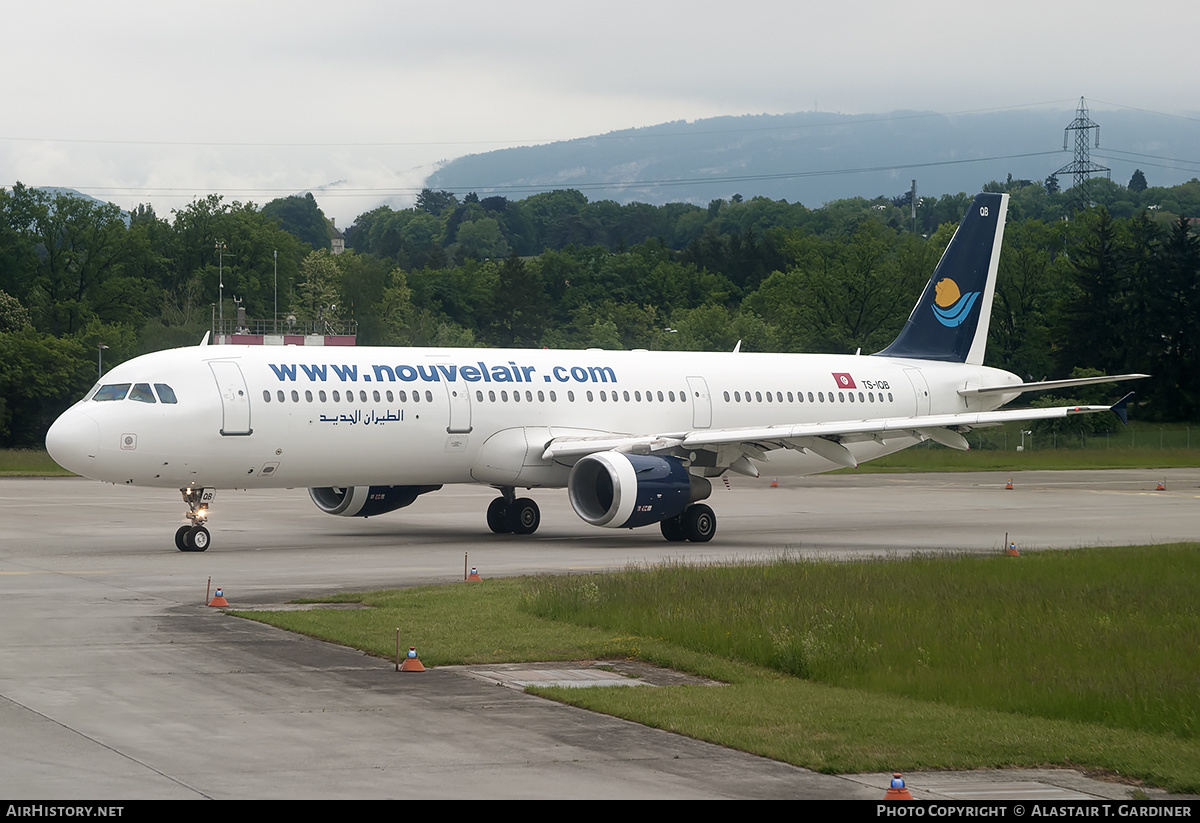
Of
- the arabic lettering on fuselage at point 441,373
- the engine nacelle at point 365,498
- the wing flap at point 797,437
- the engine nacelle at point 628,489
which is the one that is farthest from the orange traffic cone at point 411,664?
the engine nacelle at point 365,498

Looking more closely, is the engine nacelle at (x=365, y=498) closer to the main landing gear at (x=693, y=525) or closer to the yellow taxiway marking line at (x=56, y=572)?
the main landing gear at (x=693, y=525)

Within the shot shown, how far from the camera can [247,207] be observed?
120312 mm

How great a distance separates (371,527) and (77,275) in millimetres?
78689

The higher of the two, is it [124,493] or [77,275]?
[77,275]

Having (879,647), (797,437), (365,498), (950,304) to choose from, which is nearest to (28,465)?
(365,498)

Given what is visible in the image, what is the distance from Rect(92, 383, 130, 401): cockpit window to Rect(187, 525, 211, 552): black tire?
288 centimetres

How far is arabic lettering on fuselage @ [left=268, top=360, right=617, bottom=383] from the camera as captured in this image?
28422mm

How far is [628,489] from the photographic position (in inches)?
1111

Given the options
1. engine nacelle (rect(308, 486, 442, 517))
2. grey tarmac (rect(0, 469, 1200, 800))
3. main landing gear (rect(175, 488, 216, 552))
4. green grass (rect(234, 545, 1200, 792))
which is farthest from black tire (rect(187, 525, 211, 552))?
green grass (rect(234, 545, 1200, 792))

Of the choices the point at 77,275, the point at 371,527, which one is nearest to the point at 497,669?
the point at 371,527

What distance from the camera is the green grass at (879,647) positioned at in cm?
1157

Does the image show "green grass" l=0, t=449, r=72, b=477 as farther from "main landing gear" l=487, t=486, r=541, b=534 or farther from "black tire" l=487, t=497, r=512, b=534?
"main landing gear" l=487, t=486, r=541, b=534
